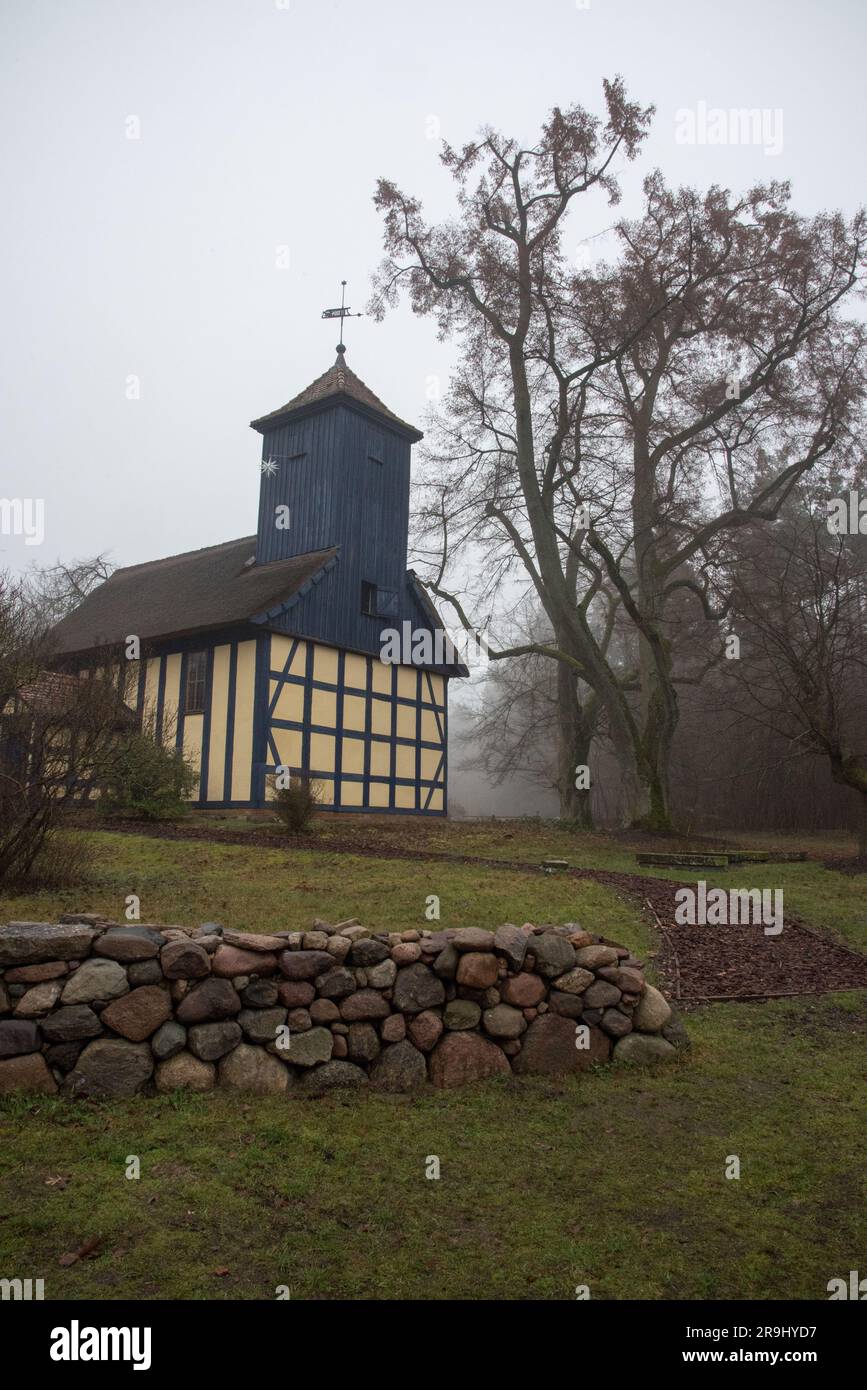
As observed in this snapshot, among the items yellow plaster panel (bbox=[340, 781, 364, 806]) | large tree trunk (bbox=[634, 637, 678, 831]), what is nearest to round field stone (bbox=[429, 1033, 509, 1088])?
large tree trunk (bbox=[634, 637, 678, 831])

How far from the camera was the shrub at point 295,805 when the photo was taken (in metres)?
16.3

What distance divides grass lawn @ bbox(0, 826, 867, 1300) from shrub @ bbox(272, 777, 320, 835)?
9.94 meters

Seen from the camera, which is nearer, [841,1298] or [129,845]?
[841,1298]

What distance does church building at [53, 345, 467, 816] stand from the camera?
2128cm

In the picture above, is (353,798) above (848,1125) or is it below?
above

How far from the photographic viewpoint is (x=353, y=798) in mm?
23000

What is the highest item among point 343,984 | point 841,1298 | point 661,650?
point 661,650

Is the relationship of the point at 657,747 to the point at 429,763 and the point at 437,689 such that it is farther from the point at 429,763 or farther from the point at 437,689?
the point at 437,689

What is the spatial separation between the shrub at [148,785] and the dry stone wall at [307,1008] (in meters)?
11.5

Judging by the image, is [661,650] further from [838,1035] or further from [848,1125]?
[848,1125]

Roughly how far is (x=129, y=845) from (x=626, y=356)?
1657cm

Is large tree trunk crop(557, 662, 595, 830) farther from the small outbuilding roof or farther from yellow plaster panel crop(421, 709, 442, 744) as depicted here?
the small outbuilding roof

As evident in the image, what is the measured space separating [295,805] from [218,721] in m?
6.09
